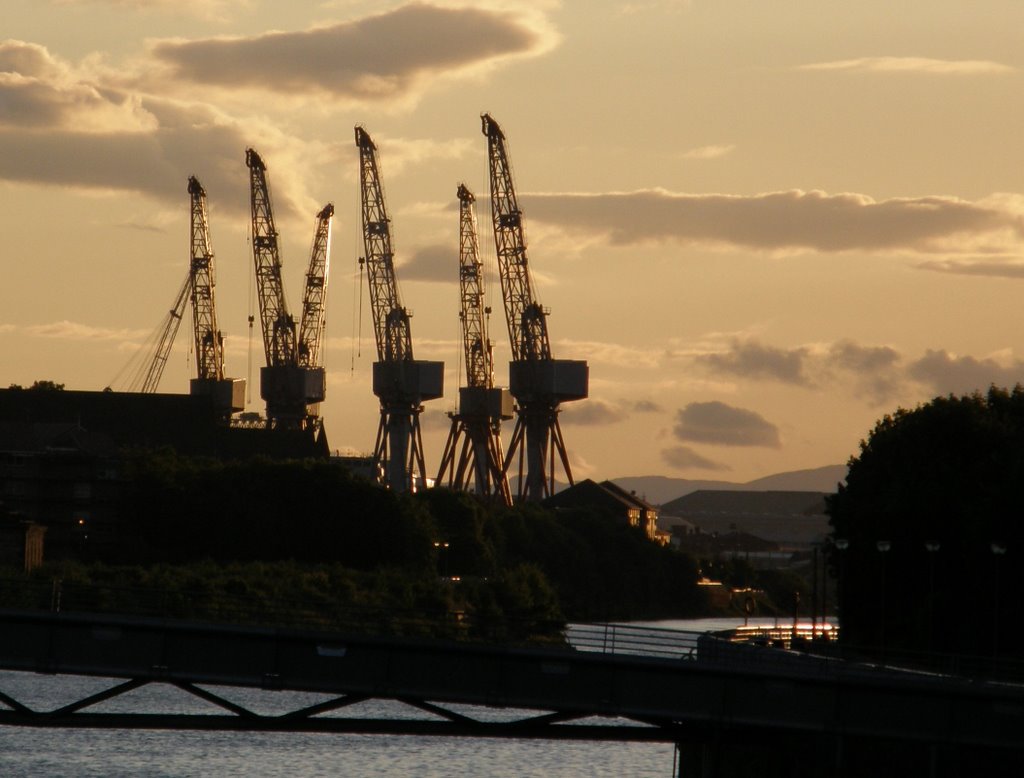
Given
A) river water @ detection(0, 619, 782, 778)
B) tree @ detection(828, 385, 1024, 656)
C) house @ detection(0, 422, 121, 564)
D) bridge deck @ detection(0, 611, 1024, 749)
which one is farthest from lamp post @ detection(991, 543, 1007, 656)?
house @ detection(0, 422, 121, 564)

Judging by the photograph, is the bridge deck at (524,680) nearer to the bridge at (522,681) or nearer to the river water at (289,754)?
the bridge at (522,681)

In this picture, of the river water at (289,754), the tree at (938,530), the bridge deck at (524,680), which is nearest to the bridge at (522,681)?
the bridge deck at (524,680)

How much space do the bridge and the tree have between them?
2431 cm

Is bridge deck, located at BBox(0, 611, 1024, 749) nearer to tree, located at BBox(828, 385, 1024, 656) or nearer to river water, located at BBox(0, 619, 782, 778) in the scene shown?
river water, located at BBox(0, 619, 782, 778)

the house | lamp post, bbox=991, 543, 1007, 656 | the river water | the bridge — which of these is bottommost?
the river water

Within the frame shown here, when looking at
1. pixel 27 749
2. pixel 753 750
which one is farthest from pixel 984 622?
pixel 27 749

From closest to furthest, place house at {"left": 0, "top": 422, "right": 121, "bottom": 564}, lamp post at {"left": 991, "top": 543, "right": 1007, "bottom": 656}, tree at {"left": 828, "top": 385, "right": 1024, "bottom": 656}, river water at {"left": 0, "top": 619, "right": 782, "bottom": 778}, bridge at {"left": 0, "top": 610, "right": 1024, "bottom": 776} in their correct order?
bridge at {"left": 0, "top": 610, "right": 1024, "bottom": 776} < lamp post at {"left": 991, "top": 543, "right": 1007, "bottom": 656} < river water at {"left": 0, "top": 619, "right": 782, "bottom": 778} < tree at {"left": 828, "top": 385, "right": 1024, "bottom": 656} < house at {"left": 0, "top": 422, "right": 121, "bottom": 564}

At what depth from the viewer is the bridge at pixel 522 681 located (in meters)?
58.0

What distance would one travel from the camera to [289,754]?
8956cm

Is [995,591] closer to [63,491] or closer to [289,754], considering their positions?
[289,754]

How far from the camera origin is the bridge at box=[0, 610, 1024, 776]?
58000 mm

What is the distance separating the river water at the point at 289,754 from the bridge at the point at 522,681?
68.8ft

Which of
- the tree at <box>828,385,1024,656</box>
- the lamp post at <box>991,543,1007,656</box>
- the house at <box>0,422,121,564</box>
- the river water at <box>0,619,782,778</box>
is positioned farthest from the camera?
the house at <box>0,422,121,564</box>

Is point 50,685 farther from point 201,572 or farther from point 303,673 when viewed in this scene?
point 303,673
